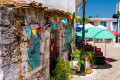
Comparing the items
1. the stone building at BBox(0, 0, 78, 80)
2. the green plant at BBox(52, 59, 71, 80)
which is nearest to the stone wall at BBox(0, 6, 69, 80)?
the stone building at BBox(0, 0, 78, 80)

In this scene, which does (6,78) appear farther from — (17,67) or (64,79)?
(64,79)

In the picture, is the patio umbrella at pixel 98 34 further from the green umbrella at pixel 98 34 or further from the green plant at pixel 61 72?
the green plant at pixel 61 72

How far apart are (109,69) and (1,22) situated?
6840 millimetres

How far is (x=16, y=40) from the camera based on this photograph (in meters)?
3.77

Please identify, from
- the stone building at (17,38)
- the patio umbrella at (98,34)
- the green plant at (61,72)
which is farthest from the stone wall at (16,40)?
the patio umbrella at (98,34)

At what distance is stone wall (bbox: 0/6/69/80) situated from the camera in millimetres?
3438

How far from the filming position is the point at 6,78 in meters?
3.51

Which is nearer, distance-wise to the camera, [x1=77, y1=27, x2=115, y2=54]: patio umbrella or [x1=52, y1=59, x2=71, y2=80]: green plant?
[x1=52, y1=59, x2=71, y2=80]: green plant

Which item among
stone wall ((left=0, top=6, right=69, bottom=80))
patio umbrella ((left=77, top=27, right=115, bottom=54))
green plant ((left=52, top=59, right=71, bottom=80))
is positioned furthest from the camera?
patio umbrella ((left=77, top=27, right=115, bottom=54))

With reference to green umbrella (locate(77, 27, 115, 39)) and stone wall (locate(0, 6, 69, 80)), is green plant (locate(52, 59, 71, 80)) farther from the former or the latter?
green umbrella (locate(77, 27, 115, 39))

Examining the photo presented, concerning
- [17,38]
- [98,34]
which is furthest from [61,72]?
[98,34]

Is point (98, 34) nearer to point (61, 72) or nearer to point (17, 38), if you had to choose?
point (61, 72)

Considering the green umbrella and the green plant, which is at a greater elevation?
the green umbrella

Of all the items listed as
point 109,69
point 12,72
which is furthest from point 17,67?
point 109,69
